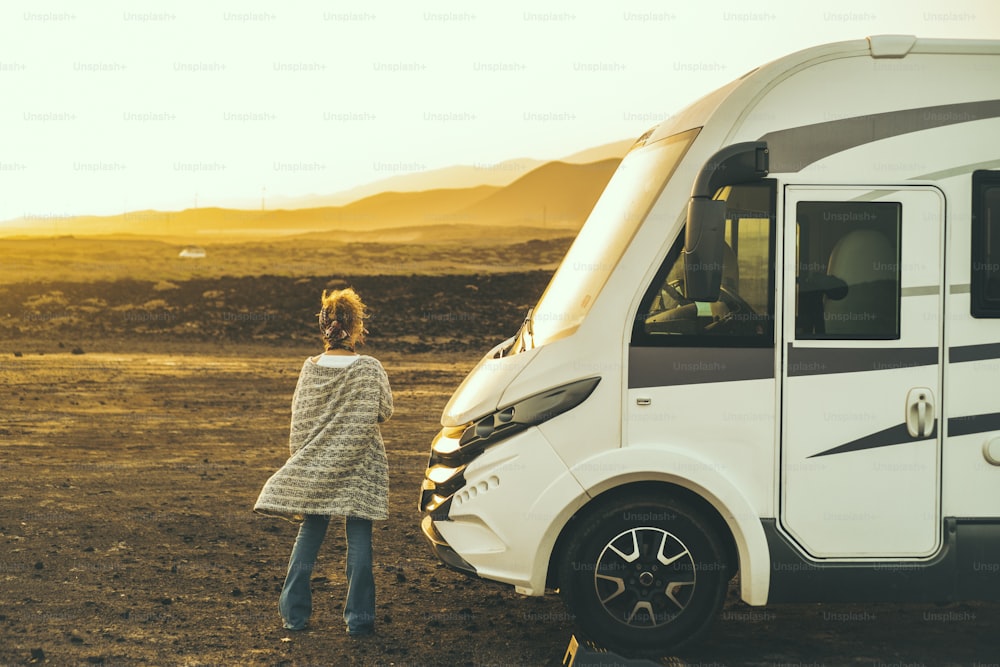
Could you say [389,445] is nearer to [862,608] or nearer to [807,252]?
[862,608]

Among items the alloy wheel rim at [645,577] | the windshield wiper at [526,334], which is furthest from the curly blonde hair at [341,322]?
the alloy wheel rim at [645,577]

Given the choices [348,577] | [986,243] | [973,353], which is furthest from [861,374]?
[348,577]

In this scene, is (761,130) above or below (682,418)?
above

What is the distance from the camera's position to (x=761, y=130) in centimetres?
578

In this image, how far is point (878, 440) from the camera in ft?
18.8

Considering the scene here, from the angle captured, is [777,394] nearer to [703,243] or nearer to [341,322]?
[703,243]

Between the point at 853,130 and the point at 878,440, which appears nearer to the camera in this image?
the point at 878,440

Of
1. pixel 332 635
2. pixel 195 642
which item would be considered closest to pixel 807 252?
pixel 332 635

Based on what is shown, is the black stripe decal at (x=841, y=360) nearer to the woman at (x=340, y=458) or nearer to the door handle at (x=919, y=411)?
the door handle at (x=919, y=411)

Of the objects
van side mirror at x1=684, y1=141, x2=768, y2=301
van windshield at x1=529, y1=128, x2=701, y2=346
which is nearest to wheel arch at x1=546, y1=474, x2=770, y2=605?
van windshield at x1=529, y1=128, x2=701, y2=346

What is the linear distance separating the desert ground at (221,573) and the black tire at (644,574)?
313 mm

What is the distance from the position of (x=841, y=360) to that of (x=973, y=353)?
2.36 feet

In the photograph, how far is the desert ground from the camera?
6.11m

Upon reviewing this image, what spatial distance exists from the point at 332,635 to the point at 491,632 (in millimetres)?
A: 935
